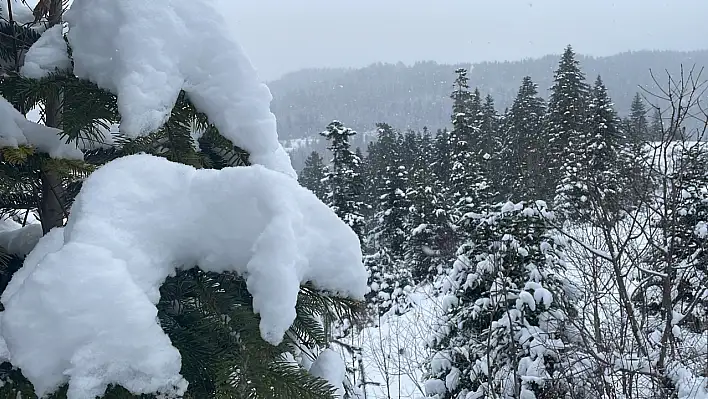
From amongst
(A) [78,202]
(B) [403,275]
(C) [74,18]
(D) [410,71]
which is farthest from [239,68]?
(D) [410,71]

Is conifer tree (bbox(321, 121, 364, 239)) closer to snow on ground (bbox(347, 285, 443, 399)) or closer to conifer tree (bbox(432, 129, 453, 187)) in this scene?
snow on ground (bbox(347, 285, 443, 399))

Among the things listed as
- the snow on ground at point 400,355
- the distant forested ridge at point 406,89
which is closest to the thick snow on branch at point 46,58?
the snow on ground at point 400,355

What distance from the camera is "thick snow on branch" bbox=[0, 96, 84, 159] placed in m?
1.55

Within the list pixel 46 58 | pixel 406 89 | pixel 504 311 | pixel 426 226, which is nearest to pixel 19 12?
pixel 46 58

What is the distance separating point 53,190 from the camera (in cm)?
189

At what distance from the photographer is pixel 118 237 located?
115 centimetres

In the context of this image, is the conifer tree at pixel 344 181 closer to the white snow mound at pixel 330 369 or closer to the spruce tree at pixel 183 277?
the spruce tree at pixel 183 277

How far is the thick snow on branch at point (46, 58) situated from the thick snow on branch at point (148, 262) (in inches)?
22.6

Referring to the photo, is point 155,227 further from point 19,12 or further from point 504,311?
point 504,311

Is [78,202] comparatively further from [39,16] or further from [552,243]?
[552,243]

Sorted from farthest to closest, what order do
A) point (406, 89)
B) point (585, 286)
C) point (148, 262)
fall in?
1. point (406, 89)
2. point (585, 286)
3. point (148, 262)

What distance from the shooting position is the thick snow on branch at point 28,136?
155 centimetres

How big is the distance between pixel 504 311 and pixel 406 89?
160710mm

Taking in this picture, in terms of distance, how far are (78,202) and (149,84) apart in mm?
420
